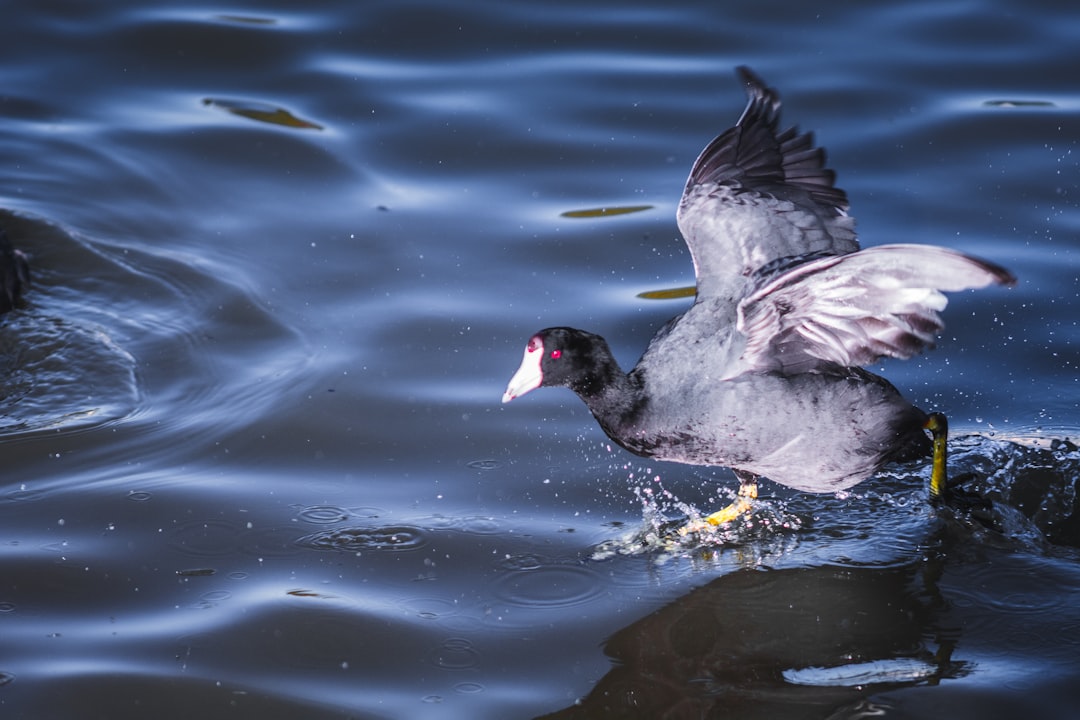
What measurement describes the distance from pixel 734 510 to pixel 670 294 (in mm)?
1773

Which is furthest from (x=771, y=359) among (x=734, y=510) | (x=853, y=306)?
(x=734, y=510)

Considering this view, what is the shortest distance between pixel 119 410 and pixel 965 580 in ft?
10.3

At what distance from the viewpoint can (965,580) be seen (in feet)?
13.6

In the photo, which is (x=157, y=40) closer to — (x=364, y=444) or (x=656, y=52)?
(x=656, y=52)

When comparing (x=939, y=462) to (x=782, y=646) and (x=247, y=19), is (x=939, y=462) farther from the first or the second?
(x=247, y=19)

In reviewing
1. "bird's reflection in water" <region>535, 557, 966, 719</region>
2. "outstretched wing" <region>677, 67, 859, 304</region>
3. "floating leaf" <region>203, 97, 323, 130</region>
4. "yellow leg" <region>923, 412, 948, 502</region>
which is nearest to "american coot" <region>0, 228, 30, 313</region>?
"floating leaf" <region>203, 97, 323, 130</region>

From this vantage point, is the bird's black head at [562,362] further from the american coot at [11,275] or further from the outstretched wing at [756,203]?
the american coot at [11,275]

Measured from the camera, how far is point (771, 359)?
412 centimetres

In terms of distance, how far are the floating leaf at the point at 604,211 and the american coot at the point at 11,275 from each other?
260cm

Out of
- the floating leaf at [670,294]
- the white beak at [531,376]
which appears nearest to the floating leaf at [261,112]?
the floating leaf at [670,294]

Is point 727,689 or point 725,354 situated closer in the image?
point 727,689

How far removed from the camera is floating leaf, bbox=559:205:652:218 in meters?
6.76

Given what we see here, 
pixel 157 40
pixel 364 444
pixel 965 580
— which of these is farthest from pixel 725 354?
pixel 157 40

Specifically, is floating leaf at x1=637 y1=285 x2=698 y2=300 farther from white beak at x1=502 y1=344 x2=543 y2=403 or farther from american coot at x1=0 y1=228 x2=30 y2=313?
american coot at x1=0 y1=228 x2=30 y2=313
